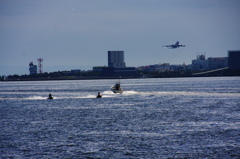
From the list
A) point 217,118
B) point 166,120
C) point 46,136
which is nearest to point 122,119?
point 166,120

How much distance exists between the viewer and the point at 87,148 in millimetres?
46375

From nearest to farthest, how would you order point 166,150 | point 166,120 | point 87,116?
point 166,150 → point 166,120 → point 87,116

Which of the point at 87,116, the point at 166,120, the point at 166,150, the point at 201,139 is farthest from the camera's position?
the point at 87,116

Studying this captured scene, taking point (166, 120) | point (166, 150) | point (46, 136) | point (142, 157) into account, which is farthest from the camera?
point (166, 120)

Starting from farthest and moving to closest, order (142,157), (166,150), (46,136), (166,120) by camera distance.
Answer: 1. (166,120)
2. (46,136)
3. (166,150)
4. (142,157)

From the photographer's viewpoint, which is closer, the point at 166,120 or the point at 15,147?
the point at 15,147

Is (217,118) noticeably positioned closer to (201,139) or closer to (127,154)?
(201,139)

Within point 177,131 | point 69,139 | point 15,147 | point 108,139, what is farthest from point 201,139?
point 15,147

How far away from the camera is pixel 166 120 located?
67938 millimetres

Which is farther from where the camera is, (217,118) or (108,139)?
(217,118)

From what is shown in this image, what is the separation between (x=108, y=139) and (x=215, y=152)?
41.5 ft

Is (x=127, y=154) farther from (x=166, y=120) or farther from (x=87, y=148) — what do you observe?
(x=166, y=120)

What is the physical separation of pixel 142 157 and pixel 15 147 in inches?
532

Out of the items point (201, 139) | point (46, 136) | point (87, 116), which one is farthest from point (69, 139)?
point (87, 116)
